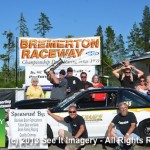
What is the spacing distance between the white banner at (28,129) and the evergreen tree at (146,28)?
2234 inches

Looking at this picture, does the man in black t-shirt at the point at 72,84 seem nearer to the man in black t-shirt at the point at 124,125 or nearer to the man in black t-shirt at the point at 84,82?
the man in black t-shirt at the point at 84,82

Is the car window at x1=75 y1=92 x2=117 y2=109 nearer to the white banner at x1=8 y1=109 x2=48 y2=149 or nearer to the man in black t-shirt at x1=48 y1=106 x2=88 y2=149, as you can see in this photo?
the man in black t-shirt at x1=48 y1=106 x2=88 y2=149

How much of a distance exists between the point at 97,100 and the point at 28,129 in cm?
198

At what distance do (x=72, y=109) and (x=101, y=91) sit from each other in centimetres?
166

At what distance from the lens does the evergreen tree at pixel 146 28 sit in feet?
216

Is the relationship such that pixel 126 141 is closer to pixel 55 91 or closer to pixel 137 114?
pixel 137 114

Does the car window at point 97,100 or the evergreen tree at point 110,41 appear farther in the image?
the evergreen tree at point 110,41

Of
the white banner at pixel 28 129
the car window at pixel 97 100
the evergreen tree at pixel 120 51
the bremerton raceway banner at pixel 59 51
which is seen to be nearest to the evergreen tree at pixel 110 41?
the evergreen tree at pixel 120 51

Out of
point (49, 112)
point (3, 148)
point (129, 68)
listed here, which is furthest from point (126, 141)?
point (129, 68)

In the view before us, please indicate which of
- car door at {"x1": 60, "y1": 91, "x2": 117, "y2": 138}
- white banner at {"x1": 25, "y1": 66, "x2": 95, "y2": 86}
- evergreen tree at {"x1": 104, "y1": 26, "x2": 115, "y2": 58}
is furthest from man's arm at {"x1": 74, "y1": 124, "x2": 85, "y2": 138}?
evergreen tree at {"x1": 104, "y1": 26, "x2": 115, "y2": 58}

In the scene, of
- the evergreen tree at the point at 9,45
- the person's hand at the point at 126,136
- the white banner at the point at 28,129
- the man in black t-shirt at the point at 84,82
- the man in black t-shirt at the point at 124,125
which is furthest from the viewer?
the evergreen tree at the point at 9,45

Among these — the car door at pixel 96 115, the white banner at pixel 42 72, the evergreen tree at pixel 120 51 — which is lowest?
the car door at pixel 96 115

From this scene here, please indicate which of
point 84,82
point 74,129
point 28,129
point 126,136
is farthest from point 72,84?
point 126,136

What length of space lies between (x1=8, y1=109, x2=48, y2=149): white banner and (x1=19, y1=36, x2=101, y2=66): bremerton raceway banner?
8.43 metres
